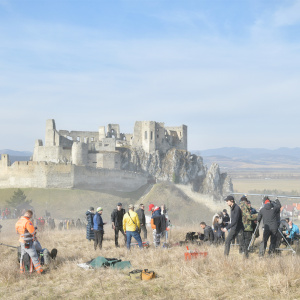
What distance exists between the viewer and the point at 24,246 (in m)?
10.9

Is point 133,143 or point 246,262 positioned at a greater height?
point 133,143

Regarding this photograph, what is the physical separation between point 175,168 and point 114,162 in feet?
43.5

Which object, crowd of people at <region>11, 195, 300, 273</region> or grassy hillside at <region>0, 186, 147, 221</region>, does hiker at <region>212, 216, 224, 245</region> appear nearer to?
crowd of people at <region>11, 195, 300, 273</region>

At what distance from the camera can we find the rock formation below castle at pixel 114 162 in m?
58.6

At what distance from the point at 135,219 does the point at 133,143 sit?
67125 mm

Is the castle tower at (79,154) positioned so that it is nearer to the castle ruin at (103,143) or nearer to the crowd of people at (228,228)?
the castle ruin at (103,143)

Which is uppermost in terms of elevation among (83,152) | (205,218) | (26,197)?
(83,152)

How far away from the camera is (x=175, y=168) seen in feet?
258

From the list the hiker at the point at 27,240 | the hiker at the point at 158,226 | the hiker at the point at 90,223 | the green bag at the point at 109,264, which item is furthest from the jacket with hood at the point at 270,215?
the hiker at the point at 90,223

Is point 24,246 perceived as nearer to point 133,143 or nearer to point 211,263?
point 211,263

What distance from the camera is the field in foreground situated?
886 centimetres

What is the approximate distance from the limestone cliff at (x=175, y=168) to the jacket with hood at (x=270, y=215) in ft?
208

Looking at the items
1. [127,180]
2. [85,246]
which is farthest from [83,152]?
[85,246]

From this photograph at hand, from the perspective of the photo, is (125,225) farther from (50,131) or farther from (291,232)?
(50,131)
